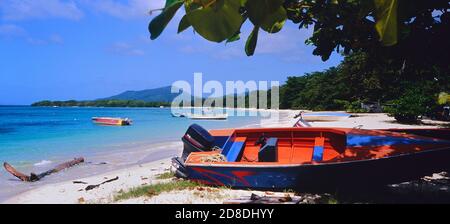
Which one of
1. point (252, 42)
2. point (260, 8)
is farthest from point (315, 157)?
point (260, 8)

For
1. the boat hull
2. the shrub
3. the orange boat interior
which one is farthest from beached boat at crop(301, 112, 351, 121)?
the boat hull

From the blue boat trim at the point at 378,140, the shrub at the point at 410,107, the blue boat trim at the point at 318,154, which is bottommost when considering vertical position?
the blue boat trim at the point at 318,154

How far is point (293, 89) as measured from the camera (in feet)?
263

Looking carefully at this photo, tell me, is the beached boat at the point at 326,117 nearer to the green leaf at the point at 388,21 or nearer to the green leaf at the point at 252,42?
the green leaf at the point at 252,42

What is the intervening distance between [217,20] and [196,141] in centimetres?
866

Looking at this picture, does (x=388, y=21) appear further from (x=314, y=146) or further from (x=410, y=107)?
(x=410, y=107)

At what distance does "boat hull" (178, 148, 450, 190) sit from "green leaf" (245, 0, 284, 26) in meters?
5.96

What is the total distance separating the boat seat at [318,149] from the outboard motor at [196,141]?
277 cm

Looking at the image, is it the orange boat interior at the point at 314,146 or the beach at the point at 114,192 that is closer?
the orange boat interior at the point at 314,146

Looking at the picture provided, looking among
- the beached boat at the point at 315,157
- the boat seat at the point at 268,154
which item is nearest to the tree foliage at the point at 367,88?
the beached boat at the point at 315,157

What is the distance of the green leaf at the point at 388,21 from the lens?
0.66m

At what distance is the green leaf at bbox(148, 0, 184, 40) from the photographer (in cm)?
71
